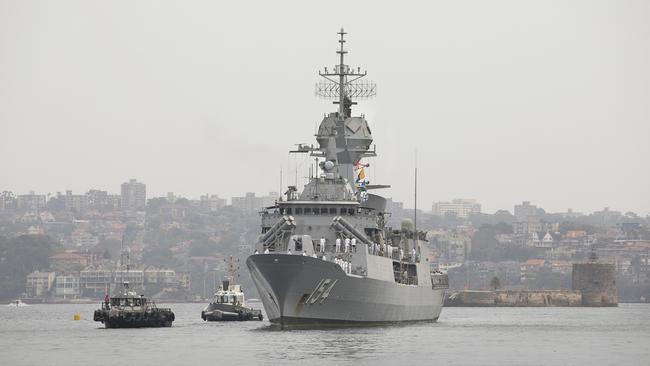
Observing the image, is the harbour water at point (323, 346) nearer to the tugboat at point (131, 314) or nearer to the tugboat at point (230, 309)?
the tugboat at point (131, 314)

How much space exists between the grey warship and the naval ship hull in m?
0.05

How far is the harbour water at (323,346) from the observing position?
69938mm

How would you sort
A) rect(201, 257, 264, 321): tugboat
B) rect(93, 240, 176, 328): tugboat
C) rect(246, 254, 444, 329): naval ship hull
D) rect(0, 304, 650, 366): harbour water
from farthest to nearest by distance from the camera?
rect(201, 257, 264, 321): tugboat < rect(93, 240, 176, 328): tugboat < rect(246, 254, 444, 329): naval ship hull < rect(0, 304, 650, 366): harbour water

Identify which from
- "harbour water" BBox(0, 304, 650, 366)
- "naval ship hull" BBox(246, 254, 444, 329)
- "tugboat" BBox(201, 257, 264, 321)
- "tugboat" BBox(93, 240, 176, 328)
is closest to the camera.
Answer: "harbour water" BBox(0, 304, 650, 366)

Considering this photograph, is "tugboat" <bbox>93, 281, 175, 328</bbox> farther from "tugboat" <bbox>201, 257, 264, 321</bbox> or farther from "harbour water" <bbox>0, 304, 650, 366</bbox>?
"tugboat" <bbox>201, 257, 264, 321</bbox>

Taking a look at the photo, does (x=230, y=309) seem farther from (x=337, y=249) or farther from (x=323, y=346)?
(x=323, y=346)

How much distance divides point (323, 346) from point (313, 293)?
10.2 meters

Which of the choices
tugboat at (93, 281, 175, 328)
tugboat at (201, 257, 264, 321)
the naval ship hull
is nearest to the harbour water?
tugboat at (93, 281, 175, 328)

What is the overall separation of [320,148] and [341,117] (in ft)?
8.75

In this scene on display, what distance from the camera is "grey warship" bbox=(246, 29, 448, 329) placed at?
279ft

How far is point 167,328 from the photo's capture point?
316 feet

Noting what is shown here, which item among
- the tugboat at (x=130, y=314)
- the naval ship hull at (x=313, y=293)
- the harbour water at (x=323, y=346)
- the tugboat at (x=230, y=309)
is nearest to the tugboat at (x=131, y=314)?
the tugboat at (x=130, y=314)

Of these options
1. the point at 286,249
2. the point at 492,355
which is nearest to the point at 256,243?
the point at 286,249

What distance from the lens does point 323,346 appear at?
74.9 m
